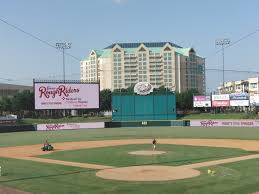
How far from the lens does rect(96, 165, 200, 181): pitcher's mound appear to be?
24.1 m

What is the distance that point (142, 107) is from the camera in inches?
3844

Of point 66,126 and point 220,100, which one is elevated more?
point 220,100

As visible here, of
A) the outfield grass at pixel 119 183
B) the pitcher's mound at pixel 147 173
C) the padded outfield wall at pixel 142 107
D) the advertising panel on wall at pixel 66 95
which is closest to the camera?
the outfield grass at pixel 119 183

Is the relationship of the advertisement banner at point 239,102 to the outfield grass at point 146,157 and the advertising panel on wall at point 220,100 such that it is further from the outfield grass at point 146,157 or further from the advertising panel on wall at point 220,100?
the outfield grass at point 146,157

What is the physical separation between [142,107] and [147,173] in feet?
236

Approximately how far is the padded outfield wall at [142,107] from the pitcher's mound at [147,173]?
6849cm

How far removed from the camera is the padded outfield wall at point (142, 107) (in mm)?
97312

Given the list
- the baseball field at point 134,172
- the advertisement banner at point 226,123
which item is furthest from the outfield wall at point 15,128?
the baseball field at point 134,172

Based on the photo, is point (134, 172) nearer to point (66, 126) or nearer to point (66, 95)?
point (66, 95)

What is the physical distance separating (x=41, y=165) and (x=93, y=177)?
24.4 feet

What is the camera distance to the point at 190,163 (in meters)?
30.5

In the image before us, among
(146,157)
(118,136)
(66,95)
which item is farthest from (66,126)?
(146,157)

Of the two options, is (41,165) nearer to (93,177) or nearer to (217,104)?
(93,177)

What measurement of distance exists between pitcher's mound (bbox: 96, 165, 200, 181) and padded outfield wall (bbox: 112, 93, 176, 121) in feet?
225
